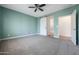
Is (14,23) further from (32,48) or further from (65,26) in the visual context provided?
(65,26)

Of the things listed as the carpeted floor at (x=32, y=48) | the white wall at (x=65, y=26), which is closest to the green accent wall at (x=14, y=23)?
the carpeted floor at (x=32, y=48)

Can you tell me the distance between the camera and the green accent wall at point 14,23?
11.3 ft

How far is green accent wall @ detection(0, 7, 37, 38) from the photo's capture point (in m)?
3.44

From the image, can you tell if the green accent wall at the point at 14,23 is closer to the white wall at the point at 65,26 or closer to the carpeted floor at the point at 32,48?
the carpeted floor at the point at 32,48

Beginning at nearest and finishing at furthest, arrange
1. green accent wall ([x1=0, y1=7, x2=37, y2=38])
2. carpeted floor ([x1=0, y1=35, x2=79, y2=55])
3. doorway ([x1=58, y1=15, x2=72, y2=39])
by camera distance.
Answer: carpeted floor ([x1=0, y1=35, x2=79, y2=55])
green accent wall ([x1=0, y1=7, x2=37, y2=38])
doorway ([x1=58, y1=15, x2=72, y2=39])

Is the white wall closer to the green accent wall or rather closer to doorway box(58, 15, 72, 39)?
doorway box(58, 15, 72, 39)

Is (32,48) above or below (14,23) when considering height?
below

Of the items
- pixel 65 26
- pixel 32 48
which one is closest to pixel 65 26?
pixel 65 26

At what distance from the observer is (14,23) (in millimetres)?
3648

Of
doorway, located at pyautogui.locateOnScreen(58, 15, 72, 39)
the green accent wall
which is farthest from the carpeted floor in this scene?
doorway, located at pyautogui.locateOnScreen(58, 15, 72, 39)
